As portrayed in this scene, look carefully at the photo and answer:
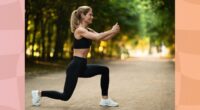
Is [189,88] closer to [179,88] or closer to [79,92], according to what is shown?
[179,88]

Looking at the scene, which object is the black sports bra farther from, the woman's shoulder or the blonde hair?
the blonde hair

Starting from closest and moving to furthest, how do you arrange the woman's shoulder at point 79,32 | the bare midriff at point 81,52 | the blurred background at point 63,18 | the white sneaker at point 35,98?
the woman's shoulder at point 79,32, the bare midriff at point 81,52, the white sneaker at point 35,98, the blurred background at point 63,18

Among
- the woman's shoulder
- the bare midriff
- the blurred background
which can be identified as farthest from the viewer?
the blurred background

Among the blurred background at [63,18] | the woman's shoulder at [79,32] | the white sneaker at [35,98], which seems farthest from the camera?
the blurred background at [63,18]

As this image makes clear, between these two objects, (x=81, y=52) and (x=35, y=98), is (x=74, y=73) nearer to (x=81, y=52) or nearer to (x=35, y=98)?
(x=81, y=52)

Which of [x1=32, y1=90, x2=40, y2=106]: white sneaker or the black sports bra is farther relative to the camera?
[x1=32, y1=90, x2=40, y2=106]: white sneaker

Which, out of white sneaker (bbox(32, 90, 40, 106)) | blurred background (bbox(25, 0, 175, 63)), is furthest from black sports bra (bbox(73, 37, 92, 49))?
blurred background (bbox(25, 0, 175, 63))

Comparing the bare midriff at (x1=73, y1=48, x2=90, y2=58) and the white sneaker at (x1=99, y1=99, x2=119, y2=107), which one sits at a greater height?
the bare midriff at (x1=73, y1=48, x2=90, y2=58)

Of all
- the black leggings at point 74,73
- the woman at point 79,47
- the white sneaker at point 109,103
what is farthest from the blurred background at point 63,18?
the woman at point 79,47

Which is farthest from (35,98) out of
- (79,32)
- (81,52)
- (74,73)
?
(79,32)

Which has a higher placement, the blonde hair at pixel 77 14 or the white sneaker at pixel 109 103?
the blonde hair at pixel 77 14

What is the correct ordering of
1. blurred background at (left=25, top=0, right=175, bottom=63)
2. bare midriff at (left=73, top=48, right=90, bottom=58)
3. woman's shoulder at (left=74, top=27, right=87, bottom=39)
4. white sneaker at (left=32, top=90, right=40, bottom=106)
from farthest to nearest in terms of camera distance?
blurred background at (left=25, top=0, right=175, bottom=63), white sneaker at (left=32, top=90, right=40, bottom=106), bare midriff at (left=73, top=48, right=90, bottom=58), woman's shoulder at (left=74, top=27, right=87, bottom=39)

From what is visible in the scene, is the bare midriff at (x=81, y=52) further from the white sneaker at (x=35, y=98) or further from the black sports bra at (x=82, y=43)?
the white sneaker at (x=35, y=98)

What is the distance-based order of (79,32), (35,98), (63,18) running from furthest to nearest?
(63,18)
(35,98)
(79,32)
